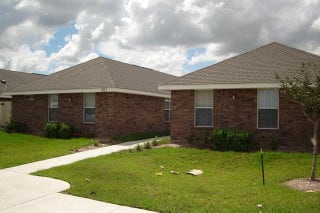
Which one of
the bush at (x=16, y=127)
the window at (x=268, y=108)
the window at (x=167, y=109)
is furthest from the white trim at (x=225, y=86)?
the bush at (x=16, y=127)

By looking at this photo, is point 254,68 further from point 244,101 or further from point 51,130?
point 51,130

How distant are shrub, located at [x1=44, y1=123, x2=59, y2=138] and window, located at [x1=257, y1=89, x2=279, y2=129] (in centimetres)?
1087

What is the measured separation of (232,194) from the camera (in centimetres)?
897

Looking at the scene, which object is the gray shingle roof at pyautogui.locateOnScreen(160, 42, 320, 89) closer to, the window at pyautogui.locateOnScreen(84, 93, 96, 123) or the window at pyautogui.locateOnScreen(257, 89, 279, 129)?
the window at pyautogui.locateOnScreen(257, 89, 279, 129)

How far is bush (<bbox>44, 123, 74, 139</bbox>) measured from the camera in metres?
21.0

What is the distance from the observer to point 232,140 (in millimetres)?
15586

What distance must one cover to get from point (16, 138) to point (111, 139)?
17.4ft

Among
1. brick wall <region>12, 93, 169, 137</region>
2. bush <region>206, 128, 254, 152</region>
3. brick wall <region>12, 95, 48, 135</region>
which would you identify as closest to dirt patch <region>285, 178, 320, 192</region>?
bush <region>206, 128, 254, 152</region>

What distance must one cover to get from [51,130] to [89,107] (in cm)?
244

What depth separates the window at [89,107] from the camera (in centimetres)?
2114

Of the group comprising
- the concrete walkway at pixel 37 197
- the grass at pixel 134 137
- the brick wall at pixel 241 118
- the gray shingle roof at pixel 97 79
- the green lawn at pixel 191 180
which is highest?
the gray shingle roof at pixel 97 79

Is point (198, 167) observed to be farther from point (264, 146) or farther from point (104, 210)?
point (104, 210)

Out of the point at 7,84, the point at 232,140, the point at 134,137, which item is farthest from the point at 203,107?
the point at 7,84

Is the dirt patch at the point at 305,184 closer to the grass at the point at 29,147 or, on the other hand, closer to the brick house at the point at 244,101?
the brick house at the point at 244,101
